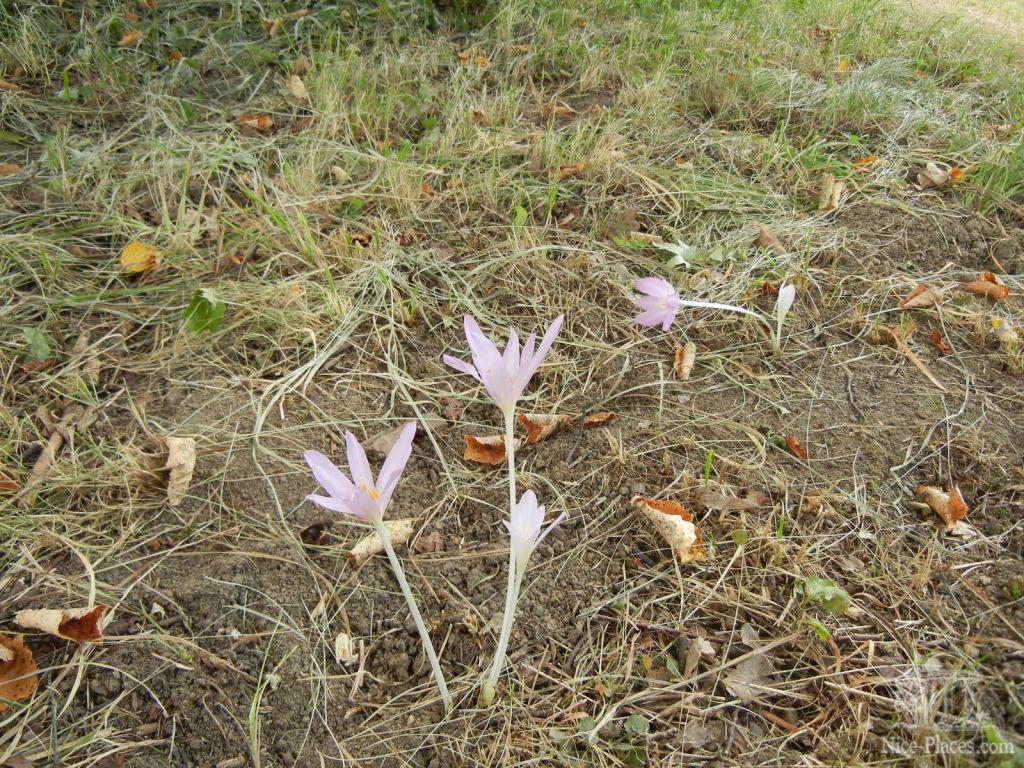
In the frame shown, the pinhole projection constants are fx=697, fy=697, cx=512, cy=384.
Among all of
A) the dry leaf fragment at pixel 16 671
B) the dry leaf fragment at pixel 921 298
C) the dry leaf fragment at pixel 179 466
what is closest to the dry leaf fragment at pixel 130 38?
the dry leaf fragment at pixel 179 466

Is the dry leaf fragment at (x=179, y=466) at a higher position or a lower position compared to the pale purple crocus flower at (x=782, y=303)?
lower

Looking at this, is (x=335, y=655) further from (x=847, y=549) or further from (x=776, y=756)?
(x=847, y=549)

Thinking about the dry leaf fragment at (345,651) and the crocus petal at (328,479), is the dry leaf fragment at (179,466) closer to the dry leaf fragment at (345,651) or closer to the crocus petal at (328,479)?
the dry leaf fragment at (345,651)

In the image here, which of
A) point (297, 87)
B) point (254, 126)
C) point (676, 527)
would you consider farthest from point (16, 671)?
point (297, 87)

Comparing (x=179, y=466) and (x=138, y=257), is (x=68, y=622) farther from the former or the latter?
(x=138, y=257)

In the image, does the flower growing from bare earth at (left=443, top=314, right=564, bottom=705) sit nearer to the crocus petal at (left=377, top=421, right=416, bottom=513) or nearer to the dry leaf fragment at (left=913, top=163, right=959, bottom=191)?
the crocus petal at (left=377, top=421, right=416, bottom=513)

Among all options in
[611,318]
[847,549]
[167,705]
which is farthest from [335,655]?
[611,318]
